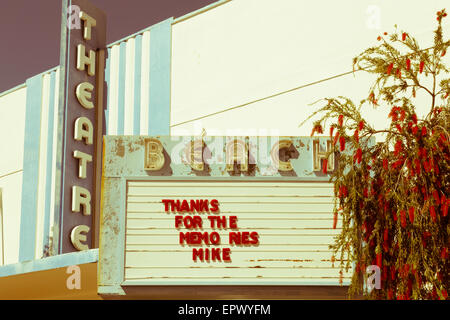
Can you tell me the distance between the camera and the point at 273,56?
55.2 ft

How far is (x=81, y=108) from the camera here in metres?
→ 19.1

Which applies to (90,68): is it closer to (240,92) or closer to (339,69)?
(240,92)

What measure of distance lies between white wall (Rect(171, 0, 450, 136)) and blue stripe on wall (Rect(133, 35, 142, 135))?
3.64ft

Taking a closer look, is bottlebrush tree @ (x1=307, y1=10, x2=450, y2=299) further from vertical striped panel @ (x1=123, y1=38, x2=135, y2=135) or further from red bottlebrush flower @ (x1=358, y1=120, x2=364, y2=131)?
vertical striped panel @ (x1=123, y1=38, x2=135, y2=135)

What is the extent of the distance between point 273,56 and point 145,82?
406 centimetres

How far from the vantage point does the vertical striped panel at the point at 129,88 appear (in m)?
19.1

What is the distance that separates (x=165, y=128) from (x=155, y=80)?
146 centimetres

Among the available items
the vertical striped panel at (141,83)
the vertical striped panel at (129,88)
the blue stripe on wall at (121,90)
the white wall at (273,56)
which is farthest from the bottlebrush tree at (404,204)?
the blue stripe on wall at (121,90)

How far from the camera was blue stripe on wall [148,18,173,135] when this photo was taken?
18.4 meters

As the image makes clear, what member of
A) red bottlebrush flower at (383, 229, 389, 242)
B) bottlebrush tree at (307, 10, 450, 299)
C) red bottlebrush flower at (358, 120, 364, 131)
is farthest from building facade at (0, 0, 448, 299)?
red bottlebrush flower at (358, 120, 364, 131)

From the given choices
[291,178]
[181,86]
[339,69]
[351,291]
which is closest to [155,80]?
[181,86]

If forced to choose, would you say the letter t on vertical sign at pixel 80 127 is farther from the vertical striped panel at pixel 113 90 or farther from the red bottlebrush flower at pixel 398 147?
the red bottlebrush flower at pixel 398 147

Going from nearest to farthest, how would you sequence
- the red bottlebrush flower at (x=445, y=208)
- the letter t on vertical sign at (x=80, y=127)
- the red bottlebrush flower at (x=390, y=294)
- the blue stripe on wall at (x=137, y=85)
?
the red bottlebrush flower at (x=445, y=208) < the red bottlebrush flower at (x=390, y=294) < the letter t on vertical sign at (x=80, y=127) < the blue stripe on wall at (x=137, y=85)

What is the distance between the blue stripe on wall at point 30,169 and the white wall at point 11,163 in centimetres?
45
